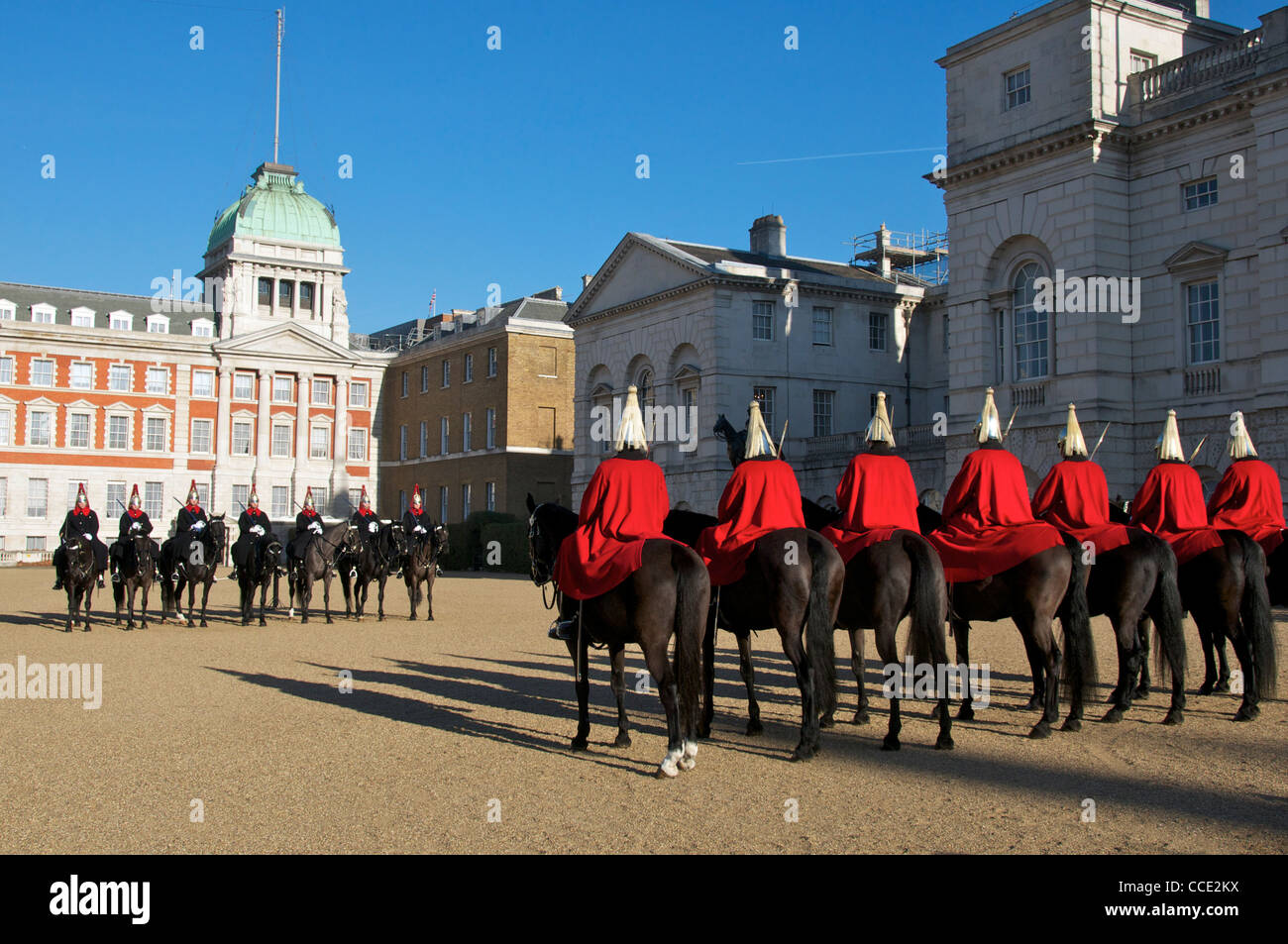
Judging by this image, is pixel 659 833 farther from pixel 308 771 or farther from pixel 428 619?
pixel 428 619

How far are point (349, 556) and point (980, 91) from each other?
21.8 metres

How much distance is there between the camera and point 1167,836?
696cm

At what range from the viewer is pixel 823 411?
46.7 m

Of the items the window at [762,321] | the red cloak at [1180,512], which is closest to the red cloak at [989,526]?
the red cloak at [1180,512]

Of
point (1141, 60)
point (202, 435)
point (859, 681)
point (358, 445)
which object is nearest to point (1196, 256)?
point (1141, 60)

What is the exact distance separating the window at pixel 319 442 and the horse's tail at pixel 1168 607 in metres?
68.1

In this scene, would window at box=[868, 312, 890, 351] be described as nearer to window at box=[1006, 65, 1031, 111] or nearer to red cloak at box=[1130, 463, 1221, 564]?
window at box=[1006, 65, 1031, 111]

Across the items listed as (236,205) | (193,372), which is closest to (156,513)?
(193,372)

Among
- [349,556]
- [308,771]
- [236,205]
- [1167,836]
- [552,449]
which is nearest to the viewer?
[1167,836]

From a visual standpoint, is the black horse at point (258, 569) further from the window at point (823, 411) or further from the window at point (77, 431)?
the window at point (77, 431)

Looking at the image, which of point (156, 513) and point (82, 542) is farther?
point (156, 513)

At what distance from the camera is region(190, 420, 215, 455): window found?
70.8 meters

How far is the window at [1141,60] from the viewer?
100ft

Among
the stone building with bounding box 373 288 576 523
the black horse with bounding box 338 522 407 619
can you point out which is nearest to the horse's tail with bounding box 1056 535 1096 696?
the black horse with bounding box 338 522 407 619
